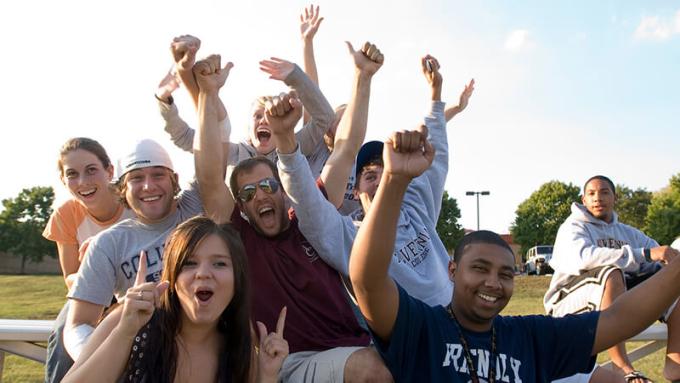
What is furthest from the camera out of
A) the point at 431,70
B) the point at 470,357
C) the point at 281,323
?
the point at 431,70

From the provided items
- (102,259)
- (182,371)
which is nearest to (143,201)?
(102,259)

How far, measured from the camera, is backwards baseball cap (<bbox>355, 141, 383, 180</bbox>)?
14.0ft

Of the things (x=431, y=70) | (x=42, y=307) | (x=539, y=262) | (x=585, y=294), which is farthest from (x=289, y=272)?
(x=539, y=262)

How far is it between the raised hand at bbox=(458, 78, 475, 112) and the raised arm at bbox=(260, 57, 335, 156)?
1647mm

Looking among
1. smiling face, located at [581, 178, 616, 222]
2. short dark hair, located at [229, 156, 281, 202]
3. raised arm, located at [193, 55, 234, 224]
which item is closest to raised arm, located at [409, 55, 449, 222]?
short dark hair, located at [229, 156, 281, 202]

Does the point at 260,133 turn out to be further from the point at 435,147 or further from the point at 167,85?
the point at 435,147

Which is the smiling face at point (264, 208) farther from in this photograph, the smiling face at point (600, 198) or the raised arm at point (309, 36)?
the smiling face at point (600, 198)

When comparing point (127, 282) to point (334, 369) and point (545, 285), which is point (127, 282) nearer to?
point (334, 369)

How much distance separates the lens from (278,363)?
3.03 metres

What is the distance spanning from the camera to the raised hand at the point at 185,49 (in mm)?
3568

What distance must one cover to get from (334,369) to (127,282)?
4.51 feet

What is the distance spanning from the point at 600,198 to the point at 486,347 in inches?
150

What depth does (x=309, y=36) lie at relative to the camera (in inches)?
239

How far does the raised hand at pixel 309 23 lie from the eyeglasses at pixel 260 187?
9.45ft
